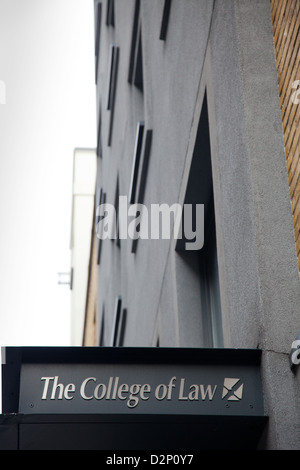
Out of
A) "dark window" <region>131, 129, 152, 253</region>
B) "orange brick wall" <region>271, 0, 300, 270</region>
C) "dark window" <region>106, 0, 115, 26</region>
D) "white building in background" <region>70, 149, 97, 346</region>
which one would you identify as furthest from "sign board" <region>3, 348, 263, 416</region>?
"white building in background" <region>70, 149, 97, 346</region>

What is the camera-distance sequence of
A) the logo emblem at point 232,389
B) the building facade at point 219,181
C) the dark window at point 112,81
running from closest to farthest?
the logo emblem at point 232,389, the building facade at point 219,181, the dark window at point 112,81

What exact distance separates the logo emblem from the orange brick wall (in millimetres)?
785

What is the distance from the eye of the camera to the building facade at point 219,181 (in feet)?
17.0

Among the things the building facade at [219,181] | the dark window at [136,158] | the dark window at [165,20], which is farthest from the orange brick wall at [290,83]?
the dark window at [136,158]

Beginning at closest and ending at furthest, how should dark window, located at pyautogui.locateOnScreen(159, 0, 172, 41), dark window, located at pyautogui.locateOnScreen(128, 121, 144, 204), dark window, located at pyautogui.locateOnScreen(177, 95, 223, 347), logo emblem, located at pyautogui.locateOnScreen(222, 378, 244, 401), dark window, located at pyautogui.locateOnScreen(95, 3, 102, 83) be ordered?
logo emblem, located at pyautogui.locateOnScreen(222, 378, 244, 401), dark window, located at pyautogui.locateOnScreen(177, 95, 223, 347), dark window, located at pyautogui.locateOnScreen(159, 0, 172, 41), dark window, located at pyautogui.locateOnScreen(128, 121, 144, 204), dark window, located at pyautogui.locateOnScreen(95, 3, 102, 83)

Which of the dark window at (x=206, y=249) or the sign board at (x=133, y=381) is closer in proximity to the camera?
the sign board at (x=133, y=381)

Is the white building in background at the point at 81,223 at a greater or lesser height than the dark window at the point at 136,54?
greater

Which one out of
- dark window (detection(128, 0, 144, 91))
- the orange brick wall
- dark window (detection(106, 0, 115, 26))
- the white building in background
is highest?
the white building in background

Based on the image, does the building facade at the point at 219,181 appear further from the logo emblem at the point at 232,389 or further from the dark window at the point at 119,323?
the dark window at the point at 119,323

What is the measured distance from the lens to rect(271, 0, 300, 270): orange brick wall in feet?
17.5

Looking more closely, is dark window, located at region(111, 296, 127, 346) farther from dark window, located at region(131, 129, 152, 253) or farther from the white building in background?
the white building in background

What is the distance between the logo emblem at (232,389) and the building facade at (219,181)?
0.59 feet

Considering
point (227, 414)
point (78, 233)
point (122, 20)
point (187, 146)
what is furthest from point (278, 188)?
point (78, 233)
